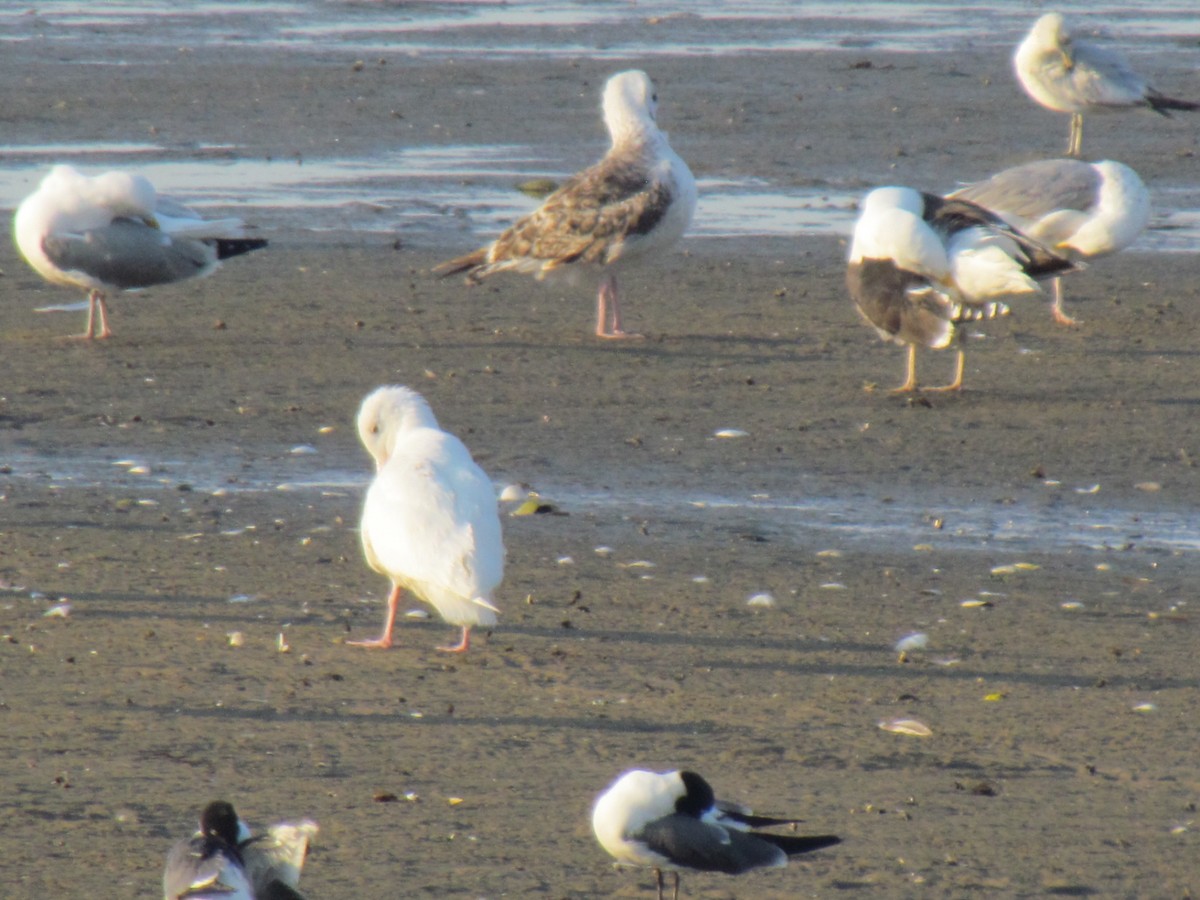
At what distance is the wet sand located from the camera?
4840mm

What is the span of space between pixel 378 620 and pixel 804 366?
165 inches

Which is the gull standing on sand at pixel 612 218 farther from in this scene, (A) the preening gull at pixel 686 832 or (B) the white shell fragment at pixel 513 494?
(A) the preening gull at pixel 686 832

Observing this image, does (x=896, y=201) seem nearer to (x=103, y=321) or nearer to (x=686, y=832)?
(x=103, y=321)

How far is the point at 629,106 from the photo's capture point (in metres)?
11.6

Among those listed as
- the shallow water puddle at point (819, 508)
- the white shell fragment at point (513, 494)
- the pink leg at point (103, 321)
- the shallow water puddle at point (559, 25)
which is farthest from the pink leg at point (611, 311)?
the shallow water puddle at point (559, 25)

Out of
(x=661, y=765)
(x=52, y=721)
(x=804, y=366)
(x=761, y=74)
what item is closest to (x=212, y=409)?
(x=804, y=366)

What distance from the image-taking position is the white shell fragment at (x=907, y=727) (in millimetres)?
5477

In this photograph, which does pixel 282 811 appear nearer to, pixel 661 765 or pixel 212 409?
pixel 661 765

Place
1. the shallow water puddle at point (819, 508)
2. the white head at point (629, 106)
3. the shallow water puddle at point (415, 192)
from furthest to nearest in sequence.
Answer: the shallow water puddle at point (415, 192) → the white head at point (629, 106) → the shallow water puddle at point (819, 508)

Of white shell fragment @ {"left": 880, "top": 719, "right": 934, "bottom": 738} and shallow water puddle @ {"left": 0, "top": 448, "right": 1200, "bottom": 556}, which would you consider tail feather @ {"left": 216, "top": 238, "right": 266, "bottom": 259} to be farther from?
white shell fragment @ {"left": 880, "top": 719, "right": 934, "bottom": 738}

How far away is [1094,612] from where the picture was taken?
6527 mm

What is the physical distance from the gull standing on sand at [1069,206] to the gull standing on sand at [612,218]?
5.34ft

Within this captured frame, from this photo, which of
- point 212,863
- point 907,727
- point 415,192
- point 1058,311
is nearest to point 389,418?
point 907,727

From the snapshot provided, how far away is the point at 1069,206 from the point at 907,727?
6.44 meters
